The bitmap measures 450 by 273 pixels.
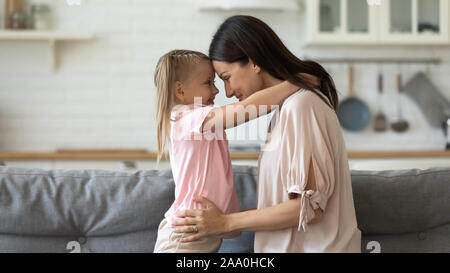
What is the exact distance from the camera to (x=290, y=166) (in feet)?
4.04

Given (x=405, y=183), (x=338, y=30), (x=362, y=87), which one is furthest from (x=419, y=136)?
(x=405, y=183)

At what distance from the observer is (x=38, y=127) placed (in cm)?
380

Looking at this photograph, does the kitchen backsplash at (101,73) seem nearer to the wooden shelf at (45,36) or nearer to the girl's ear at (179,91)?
the wooden shelf at (45,36)

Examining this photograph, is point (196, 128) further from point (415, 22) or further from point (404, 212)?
point (415, 22)

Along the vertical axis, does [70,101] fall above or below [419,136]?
above

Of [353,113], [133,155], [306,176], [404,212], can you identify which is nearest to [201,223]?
[306,176]

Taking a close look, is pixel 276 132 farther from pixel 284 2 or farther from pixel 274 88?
pixel 284 2

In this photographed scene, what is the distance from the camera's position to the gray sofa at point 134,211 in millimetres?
1576

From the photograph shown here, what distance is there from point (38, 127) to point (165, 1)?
1.31 metres

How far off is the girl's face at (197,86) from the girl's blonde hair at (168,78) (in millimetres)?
14

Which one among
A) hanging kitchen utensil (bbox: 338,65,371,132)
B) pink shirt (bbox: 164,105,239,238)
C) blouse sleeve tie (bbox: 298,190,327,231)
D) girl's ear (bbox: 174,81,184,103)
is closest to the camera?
blouse sleeve tie (bbox: 298,190,327,231)

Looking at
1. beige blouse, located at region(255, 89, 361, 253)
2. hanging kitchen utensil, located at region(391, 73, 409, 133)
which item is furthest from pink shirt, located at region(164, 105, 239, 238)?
hanging kitchen utensil, located at region(391, 73, 409, 133)

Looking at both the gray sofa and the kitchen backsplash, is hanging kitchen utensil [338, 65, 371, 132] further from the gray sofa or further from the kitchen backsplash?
the gray sofa

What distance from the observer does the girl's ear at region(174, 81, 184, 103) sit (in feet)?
4.68
